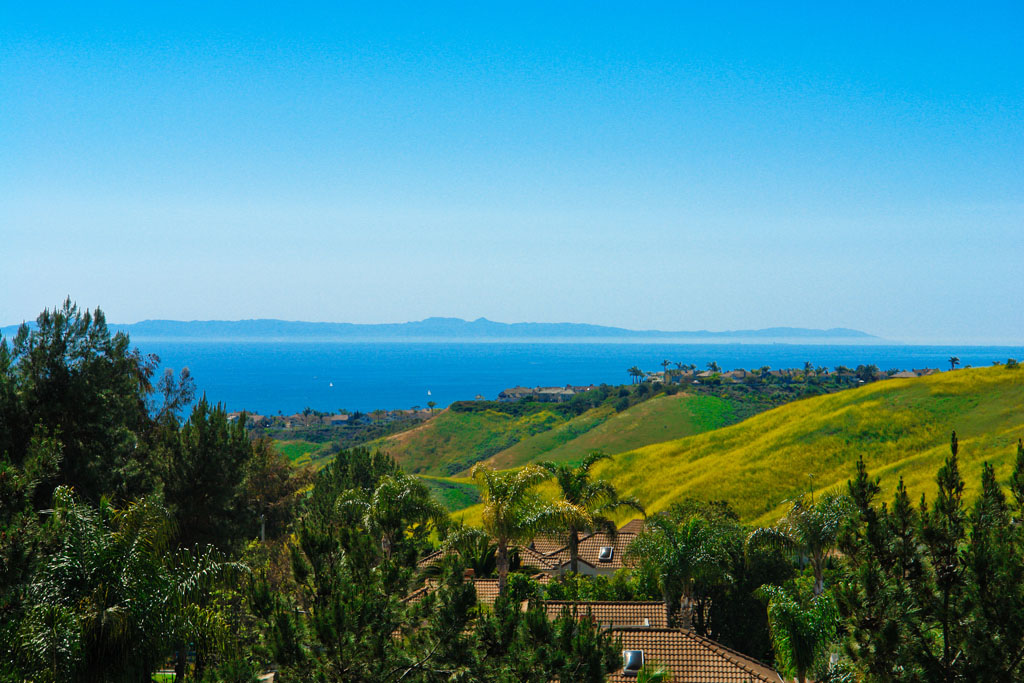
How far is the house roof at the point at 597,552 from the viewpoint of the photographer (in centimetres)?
3991

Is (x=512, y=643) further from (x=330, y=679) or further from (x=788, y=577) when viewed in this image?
(x=788, y=577)

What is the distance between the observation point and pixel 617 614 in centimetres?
2809

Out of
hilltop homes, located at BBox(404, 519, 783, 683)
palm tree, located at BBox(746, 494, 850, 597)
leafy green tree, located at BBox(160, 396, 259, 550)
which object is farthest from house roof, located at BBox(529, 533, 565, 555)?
leafy green tree, located at BBox(160, 396, 259, 550)

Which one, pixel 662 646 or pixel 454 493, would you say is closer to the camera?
pixel 662 646

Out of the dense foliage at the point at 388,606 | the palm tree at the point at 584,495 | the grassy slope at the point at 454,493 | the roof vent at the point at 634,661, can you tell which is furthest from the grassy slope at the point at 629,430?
the dense foliage at the point at 388,606

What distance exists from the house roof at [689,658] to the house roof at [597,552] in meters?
14.2

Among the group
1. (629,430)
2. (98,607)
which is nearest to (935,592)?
(98,607)

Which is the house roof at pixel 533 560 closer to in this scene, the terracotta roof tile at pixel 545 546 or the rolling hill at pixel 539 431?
the terracotta roof tile at pixel 545 546

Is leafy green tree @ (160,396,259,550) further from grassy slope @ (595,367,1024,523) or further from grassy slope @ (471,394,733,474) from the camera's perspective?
grassy slope @ (471,394,733,474)

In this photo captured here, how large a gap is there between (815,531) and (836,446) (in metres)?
33.9

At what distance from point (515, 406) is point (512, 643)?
456ft

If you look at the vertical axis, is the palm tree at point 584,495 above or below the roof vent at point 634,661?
above

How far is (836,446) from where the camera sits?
199 ft

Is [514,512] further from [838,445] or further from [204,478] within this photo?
[838,445]
